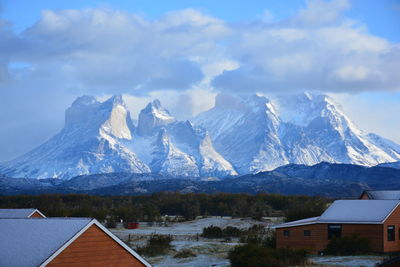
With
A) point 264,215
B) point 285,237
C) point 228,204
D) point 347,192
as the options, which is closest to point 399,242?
point 285,237

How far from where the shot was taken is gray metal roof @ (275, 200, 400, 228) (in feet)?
151

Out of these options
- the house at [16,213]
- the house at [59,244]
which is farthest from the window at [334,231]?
the house at [59,244]

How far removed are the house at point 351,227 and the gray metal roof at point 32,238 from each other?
2644cm

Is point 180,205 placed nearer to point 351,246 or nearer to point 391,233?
point 391,233

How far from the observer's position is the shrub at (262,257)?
124 feet

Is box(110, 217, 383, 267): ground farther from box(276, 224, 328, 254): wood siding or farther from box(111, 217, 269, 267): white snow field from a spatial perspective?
box(276, 224, 328, 254): wood siding

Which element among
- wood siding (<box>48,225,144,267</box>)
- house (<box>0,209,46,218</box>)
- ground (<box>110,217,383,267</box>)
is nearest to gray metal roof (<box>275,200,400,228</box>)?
ground (<box>110,217,383,267</box>)

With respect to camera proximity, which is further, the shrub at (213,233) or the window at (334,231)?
the shrub at (213,233)

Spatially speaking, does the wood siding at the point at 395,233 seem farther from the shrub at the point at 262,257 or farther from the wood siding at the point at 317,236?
the shrub at the point at 262,257

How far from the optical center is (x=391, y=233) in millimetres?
46406

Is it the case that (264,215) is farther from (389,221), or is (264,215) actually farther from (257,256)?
(257,256)

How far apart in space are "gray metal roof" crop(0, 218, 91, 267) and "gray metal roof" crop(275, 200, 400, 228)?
26.8m

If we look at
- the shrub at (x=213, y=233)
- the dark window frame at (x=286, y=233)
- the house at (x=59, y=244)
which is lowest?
the shrub at (x=213, y=233)

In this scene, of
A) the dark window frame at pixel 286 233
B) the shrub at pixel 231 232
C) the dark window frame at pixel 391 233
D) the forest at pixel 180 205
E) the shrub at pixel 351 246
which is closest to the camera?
the shrub at pixel 351 246
